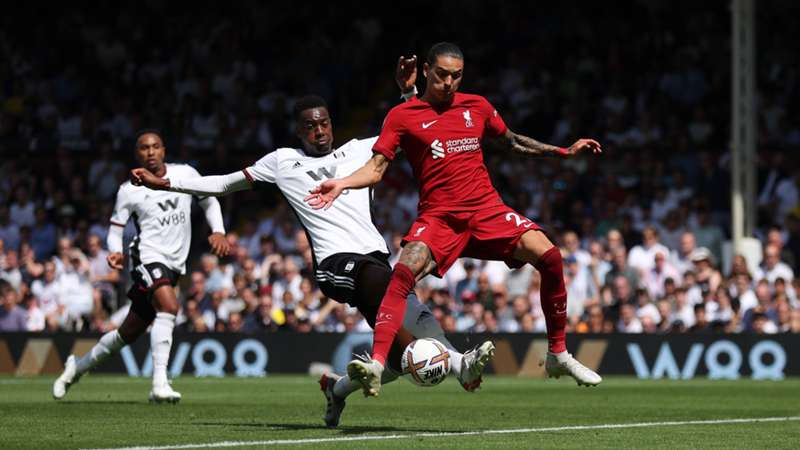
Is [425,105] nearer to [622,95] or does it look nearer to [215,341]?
[215,341]

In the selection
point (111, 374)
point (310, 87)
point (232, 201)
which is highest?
point (310, 87)

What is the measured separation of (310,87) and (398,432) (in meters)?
18.6

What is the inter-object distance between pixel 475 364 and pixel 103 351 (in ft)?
18.0

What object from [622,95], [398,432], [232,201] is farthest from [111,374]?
[398,432]

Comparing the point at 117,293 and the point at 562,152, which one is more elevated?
the point at 562,152

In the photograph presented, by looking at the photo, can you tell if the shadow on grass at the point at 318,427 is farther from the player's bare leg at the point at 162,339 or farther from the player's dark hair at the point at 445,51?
the player's bare leg at the point at 162,339

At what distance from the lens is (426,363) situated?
32.2 ft

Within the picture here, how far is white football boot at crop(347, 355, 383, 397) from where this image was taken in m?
9.43

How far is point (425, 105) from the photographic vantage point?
10359mm

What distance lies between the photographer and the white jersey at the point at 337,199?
1079 cm

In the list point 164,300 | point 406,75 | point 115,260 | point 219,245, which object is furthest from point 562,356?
point 115,260

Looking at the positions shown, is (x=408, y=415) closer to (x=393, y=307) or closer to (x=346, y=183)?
(x=393, y=307)

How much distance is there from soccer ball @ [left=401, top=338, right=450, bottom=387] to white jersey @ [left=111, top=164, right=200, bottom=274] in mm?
4809

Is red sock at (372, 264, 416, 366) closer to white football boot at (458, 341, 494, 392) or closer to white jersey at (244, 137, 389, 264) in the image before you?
white football boot at (458, 341, 494, 392)
